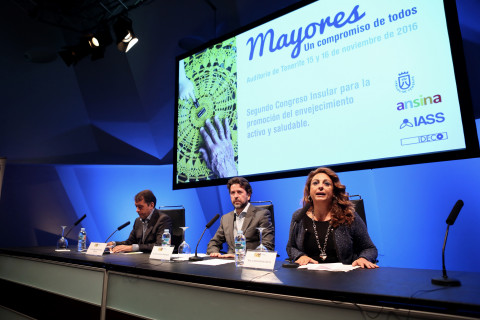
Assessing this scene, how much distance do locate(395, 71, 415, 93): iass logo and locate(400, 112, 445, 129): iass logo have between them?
0.23 metres

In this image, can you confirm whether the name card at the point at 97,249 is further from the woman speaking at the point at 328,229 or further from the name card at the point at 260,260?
the woman speaking at the point at 328,229

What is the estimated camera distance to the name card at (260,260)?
4.86ft

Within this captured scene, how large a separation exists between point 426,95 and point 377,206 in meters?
1.18

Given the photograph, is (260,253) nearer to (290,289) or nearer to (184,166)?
(290,289)

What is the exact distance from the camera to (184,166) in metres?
3.70

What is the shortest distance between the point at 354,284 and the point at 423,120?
1642 mm

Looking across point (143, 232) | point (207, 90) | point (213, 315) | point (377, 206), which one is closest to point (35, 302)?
point (143, 232)

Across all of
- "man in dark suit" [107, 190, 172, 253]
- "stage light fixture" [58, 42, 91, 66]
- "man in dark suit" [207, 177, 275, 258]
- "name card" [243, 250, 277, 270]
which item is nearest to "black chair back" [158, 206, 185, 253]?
"man in dark suit" [107, 190, 172, 253]

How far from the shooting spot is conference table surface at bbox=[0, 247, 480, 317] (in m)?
0.88

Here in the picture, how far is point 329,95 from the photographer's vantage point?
273 centimetres

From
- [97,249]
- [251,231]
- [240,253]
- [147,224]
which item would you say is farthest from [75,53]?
[240,253]

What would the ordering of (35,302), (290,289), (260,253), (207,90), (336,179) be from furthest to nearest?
(207,90), (35,302), (336,179), (260,253), (290,289)

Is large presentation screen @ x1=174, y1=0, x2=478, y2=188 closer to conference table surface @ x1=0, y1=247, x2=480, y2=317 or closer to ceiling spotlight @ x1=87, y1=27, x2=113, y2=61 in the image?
conference table surface @ x1=0, y1=247, x2=480, y2=317

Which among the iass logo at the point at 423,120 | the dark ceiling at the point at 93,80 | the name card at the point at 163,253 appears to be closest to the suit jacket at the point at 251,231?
the name card at the point at 163,253
